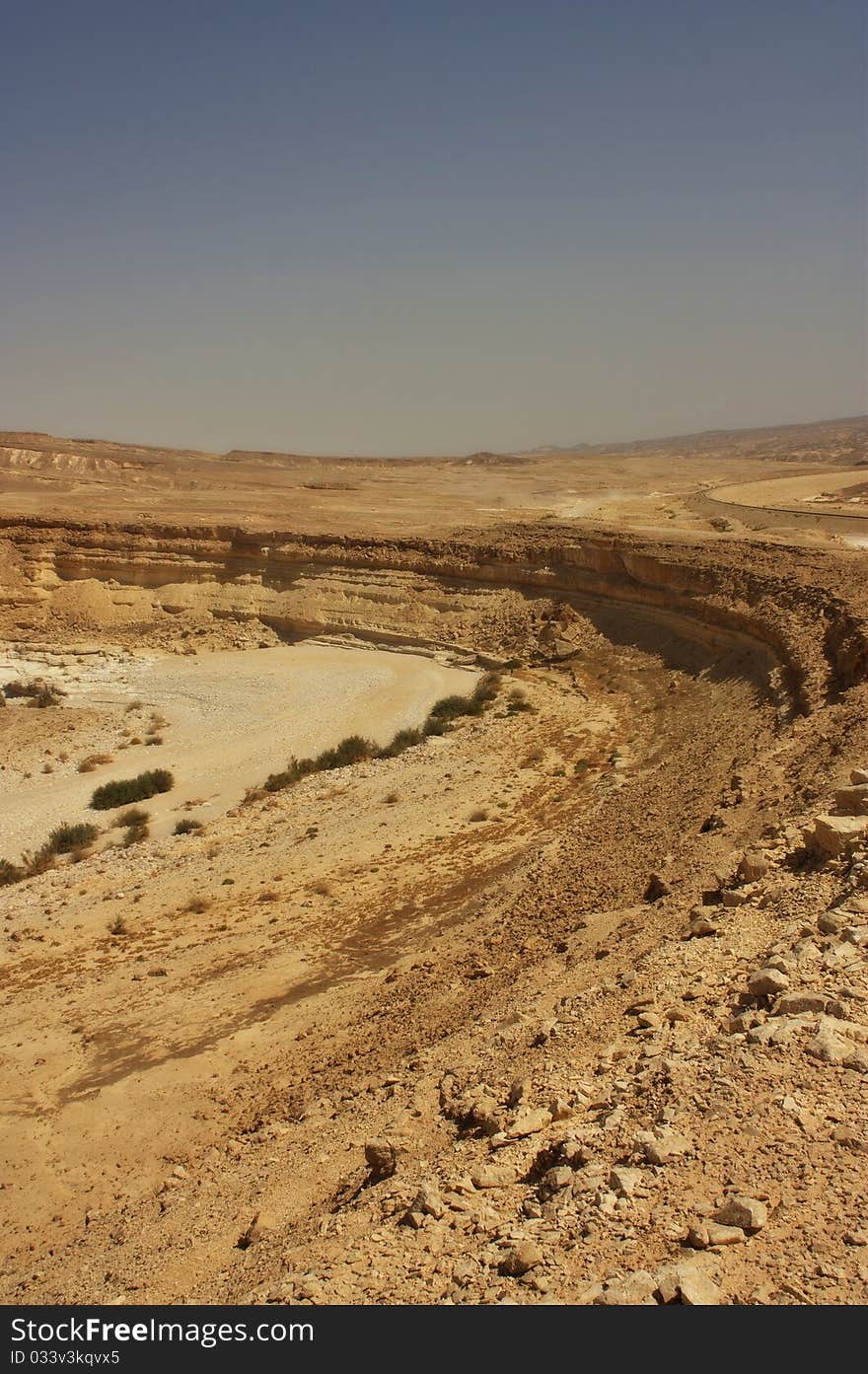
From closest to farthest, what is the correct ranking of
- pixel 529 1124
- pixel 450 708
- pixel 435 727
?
pixel 529 1124
pixel 435 727
pixel 450 708

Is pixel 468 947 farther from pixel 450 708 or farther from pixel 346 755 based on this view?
pixel 450 708

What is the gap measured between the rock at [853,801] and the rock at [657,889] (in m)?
1.80

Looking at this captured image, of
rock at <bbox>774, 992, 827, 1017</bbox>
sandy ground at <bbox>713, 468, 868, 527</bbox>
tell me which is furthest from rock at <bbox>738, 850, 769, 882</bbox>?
sandy ground at <bbox>713, 468, 868, 527</bbox>

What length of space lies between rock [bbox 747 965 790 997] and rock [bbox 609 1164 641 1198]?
5.79 ft

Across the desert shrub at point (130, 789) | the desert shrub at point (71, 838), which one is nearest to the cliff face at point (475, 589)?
the desert shrub at point (130, 789)

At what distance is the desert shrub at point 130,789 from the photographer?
56.7 ft

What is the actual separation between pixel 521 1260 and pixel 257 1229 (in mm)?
2122

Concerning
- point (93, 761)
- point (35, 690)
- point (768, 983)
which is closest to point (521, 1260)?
point (768, 983)

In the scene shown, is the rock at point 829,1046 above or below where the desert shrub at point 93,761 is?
above

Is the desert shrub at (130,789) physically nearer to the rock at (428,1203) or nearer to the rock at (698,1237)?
the rock at (428,1203)

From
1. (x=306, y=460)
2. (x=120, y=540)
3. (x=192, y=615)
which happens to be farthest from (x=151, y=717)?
(x=306, y=460)

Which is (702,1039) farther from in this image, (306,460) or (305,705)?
(306,460)

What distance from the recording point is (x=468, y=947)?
9609 mm

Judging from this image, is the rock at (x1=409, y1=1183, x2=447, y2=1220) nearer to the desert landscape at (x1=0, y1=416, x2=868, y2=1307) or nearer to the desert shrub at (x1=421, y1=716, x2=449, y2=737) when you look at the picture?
the desert landscape at (x1=0, y1=416, x2=868, y2=1307)
